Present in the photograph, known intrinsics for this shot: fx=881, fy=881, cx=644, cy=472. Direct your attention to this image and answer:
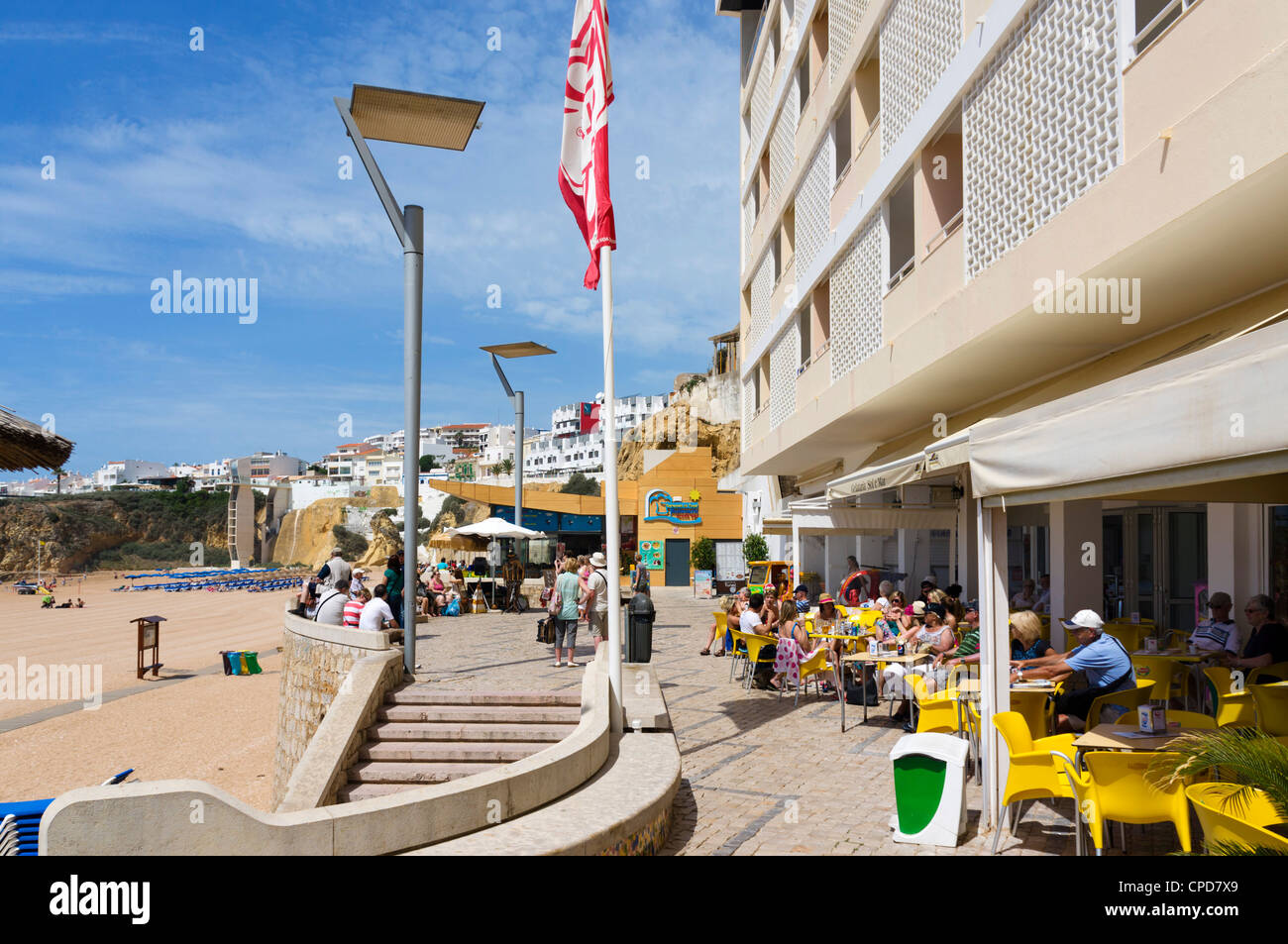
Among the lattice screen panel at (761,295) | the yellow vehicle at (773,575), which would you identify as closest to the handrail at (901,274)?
the lattice screen panel at (761,295)

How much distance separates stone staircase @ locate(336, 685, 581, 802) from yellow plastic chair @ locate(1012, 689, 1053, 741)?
447cm

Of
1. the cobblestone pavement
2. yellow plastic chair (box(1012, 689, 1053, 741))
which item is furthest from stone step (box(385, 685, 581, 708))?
yellow plastic chair (box(1012, 689, 1053, 741))

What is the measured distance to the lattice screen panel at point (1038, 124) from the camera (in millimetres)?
7371

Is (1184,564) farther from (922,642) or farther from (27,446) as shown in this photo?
(27,446)

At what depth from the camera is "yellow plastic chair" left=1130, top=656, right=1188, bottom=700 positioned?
8281mm

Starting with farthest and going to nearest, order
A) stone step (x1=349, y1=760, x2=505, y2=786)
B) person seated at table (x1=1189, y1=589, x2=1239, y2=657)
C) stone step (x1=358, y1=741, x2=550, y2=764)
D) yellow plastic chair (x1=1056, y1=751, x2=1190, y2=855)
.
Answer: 1. stone step (x1=358, y1=741, x2=550, y2=764)
2. stone step (x1=349, y1=760, x2=505, y2=786)
3. person seated at table (x1=1189, y1=589, x2=1239, y2=657)
4. yellow plastic chair (x1=1056, y1=751, x2=1190, y2=855)

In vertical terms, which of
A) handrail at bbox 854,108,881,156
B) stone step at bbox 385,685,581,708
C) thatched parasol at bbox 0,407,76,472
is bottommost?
stone step at bbox 385,685,581,708

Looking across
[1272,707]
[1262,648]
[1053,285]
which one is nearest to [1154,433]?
[1272,707]

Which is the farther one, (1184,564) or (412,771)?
(1184,564)

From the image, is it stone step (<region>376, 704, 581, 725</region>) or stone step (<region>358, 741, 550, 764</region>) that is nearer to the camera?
stone step (<region>358, 741, 550, 764</region>)

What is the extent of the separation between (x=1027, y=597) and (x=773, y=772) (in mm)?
8100

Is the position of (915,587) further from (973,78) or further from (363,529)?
(363,529)

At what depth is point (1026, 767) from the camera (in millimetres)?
5281

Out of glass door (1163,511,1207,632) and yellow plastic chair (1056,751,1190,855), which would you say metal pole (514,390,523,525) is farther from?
yellow plastic chair (1056,751,1190,855)
